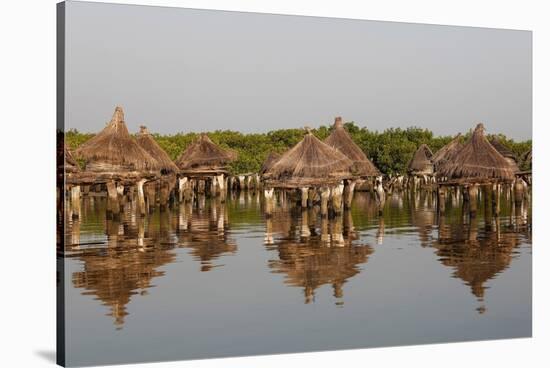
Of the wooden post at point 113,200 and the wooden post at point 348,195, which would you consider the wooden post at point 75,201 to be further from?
the wooden post at point 348,195

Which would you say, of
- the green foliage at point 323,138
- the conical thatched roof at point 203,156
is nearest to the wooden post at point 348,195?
the green foliage at point 323,138

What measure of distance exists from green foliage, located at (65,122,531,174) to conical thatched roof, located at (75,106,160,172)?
9.6 inches

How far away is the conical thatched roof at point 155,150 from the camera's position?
1121 centimetres

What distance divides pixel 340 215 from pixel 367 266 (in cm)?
62

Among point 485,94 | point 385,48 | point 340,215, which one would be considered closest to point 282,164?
point 340,215

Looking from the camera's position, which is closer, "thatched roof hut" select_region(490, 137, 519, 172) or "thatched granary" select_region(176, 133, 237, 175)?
"thatched granary" select_region(176, 133, 237, 175)

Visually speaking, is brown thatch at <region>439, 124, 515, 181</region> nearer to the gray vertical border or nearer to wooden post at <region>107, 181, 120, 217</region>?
wooden post at <region>107, 181, 120, 217</region>

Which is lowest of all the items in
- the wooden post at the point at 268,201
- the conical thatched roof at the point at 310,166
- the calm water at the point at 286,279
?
the calm water at the point at 286,279

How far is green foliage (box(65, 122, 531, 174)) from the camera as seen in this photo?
1161cm

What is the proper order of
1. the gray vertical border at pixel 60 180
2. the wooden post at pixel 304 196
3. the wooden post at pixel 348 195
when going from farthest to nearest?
the wooden post at pixel 348 195, the wooden post at pixel 304 196, the gray vertical border at pixel 60 180

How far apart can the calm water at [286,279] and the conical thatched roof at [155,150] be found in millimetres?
474

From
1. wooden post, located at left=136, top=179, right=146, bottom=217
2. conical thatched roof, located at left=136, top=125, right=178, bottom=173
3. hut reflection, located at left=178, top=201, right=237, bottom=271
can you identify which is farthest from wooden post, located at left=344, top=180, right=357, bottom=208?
wooden post, located at left=136, top=179, right=146, bottom=217

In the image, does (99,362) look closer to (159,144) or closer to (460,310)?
(159,144)

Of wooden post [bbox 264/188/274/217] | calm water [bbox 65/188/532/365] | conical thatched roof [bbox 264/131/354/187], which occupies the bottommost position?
calm water [bbox 65/188/532/365]
